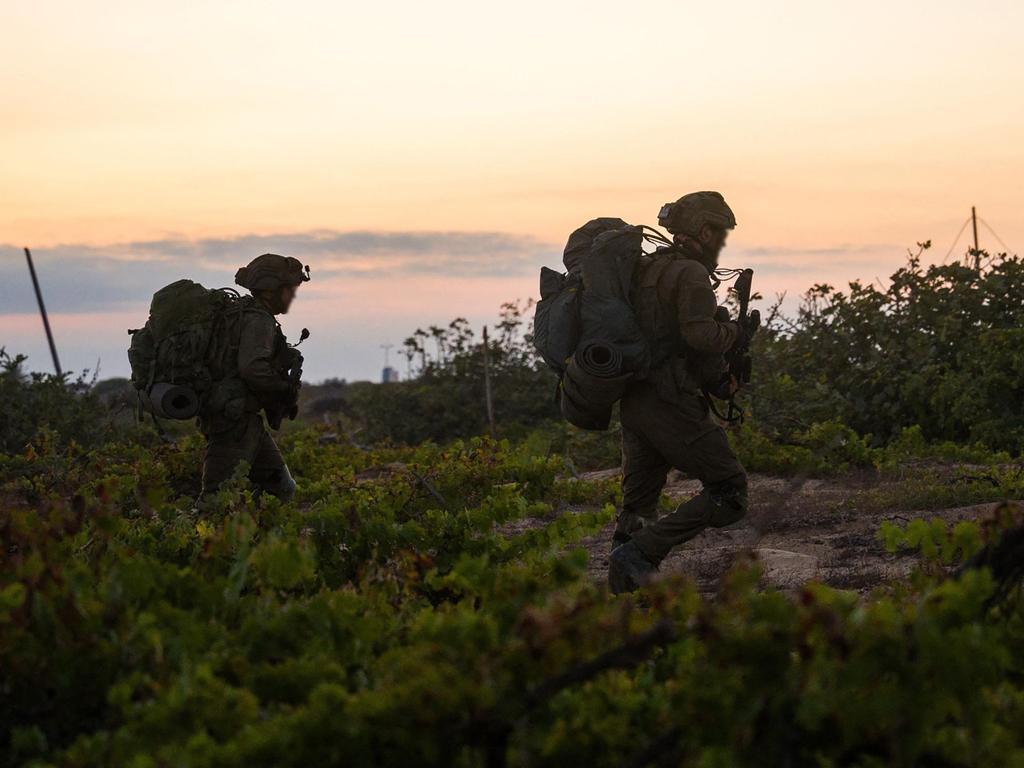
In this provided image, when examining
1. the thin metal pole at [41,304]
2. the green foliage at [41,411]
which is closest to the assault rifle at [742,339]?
the green foliage at [41,411]

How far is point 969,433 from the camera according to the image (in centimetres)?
1395

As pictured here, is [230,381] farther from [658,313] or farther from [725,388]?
[725,388]

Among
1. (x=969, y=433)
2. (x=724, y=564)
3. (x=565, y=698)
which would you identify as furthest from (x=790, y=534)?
(x=565, y=698)

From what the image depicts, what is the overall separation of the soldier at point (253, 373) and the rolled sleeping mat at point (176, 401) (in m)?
0.12

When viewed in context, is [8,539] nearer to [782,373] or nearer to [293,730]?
[293,730]

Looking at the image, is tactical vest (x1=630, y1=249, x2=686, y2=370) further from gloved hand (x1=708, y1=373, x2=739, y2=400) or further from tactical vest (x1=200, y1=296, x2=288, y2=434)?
tactical vest (x1=200, y1=296, x2=288, y2=434)

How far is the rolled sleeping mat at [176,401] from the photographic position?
8.34 meters

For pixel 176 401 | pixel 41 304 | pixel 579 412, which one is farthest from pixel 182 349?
pixel 41 304

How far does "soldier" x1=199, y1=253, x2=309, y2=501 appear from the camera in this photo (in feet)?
27.8

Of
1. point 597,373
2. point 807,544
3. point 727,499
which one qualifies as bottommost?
point 807,544

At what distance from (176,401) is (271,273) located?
3.30 ft

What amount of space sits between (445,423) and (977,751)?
57.6ft

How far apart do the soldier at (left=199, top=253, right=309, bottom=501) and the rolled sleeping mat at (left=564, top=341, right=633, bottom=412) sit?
8.32ft

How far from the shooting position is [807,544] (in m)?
8.76
